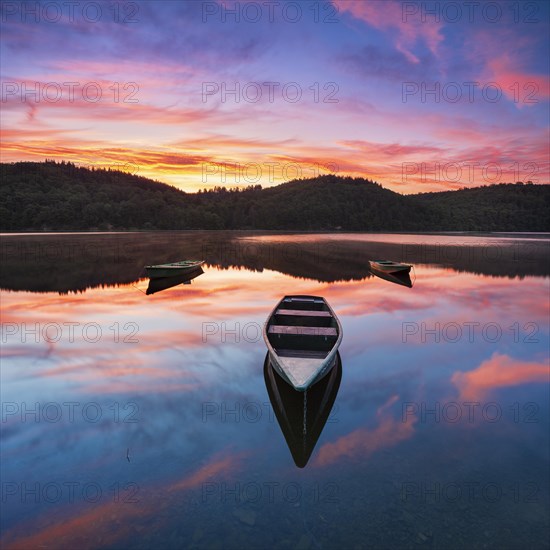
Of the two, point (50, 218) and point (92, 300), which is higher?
point (50, 218)

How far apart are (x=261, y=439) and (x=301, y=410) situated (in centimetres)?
158

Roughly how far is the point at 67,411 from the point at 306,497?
26.0 feet

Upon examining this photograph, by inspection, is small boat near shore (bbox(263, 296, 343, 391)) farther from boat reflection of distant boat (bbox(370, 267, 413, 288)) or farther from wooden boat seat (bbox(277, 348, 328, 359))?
boat reflection of distant boat (bbox(370, 267, 413, 288))

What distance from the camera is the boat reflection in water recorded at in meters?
9.67

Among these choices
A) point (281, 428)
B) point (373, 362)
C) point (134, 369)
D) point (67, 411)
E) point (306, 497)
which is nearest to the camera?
point (306, 497)

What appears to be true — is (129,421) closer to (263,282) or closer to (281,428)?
(281,428)

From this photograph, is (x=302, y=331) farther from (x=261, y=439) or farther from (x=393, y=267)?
(x=393, y=267)

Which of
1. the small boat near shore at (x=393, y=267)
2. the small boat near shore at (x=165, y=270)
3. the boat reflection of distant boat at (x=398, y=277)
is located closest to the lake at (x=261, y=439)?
the small boat near shore at (x=165, y=270)

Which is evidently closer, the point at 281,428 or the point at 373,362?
the point at 281,428

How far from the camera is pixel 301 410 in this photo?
11.2 metres

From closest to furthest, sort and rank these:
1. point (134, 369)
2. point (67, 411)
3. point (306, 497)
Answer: point (306, 497) → point (67, 411) → point (134, 369)

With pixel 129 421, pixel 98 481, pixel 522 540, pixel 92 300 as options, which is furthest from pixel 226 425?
pixel 92 300

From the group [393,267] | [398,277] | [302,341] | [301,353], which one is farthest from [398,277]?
[301,353]

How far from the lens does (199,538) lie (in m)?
6.85
